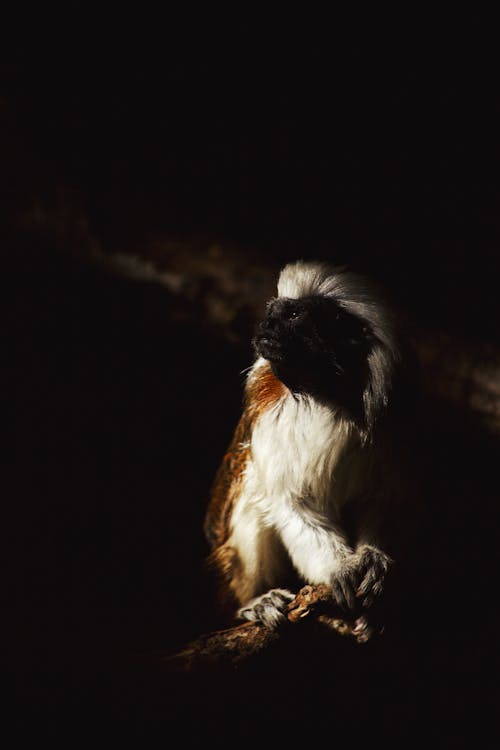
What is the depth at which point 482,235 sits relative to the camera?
2.15 meters

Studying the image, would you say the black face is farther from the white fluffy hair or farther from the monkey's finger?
the monkey's finger

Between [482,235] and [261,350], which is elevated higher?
[482,235]

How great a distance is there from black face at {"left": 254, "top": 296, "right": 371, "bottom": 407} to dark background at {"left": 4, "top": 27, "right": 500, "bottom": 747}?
1.67ft

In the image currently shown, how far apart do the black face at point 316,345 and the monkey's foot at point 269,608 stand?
474mm

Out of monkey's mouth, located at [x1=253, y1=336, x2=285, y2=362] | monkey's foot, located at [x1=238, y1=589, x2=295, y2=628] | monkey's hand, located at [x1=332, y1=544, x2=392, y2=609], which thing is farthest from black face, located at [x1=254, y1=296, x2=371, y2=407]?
monkey's foot, located at [x1=238, y1=589, x2=295, y2=628]

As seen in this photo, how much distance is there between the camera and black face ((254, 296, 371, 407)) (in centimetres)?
129

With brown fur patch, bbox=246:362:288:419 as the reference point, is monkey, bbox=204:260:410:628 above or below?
below

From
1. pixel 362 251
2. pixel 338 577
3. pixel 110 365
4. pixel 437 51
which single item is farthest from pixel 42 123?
pixel 338 577

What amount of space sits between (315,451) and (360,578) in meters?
0.27

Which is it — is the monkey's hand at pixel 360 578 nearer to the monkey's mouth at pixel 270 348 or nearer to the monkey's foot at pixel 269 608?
the monkey's foot at pixel 269 608

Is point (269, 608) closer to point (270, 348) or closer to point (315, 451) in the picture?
point (315, 451)

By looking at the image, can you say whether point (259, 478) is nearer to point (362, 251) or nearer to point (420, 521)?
point (420, 521)

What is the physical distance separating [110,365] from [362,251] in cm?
81

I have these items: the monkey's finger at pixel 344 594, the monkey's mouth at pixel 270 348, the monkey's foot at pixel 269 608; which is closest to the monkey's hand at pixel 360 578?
the monkey's finger at pixel 344 594
